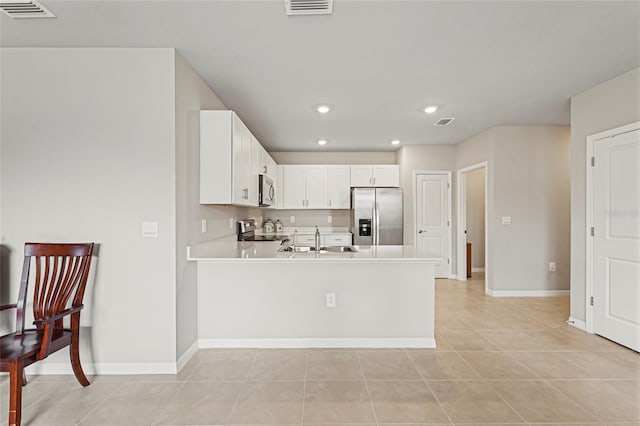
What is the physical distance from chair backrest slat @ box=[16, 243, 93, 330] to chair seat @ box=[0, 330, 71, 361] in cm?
14

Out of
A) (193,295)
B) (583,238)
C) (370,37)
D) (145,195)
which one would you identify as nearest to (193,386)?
(193,295)

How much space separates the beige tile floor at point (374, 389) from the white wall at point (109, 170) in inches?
13.1

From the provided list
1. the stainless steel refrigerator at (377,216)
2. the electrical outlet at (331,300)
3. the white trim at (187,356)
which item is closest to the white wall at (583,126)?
the stainless steel refrigerator at (377,216)

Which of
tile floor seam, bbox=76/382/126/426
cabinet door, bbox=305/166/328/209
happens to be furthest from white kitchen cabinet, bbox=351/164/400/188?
tile floor seam, bbox=76/382/126/426

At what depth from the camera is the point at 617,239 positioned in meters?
2.91

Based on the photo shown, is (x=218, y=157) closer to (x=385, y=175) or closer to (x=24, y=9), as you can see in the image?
(x=24, y=9)

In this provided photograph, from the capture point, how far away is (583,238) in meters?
3.30

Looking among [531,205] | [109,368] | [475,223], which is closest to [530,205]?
[531,205]

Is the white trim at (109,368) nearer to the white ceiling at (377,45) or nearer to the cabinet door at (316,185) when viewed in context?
the white ceiling at (377,45)

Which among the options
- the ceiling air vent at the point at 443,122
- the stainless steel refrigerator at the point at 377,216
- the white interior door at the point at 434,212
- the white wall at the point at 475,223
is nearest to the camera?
the ceiling air vent at the point at 443,122

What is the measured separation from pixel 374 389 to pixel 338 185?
13.4 ft

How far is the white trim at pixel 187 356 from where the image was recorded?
2.44 m

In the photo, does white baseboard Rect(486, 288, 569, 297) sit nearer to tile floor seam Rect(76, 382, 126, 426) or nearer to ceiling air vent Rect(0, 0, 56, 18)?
tile floor seam Rect(76, 382, 126, 426)

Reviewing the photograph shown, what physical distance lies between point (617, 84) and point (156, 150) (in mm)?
3990
